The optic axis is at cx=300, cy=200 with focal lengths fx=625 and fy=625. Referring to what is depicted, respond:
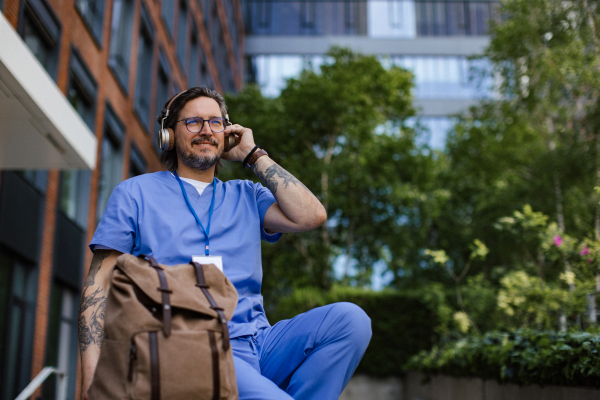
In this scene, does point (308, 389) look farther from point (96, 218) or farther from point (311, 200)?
point (96, 218)

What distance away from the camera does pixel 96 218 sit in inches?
584

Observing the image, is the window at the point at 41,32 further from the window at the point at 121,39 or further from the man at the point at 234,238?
the man at the point at 234,238

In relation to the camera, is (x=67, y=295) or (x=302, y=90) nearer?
(x=67, y=295)

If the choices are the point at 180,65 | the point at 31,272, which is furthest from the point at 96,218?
the point at 180,65

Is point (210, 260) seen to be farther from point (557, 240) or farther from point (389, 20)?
point (389, 20)

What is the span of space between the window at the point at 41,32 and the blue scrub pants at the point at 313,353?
9579mm

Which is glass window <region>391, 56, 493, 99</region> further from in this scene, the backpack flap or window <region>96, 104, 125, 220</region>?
the backpack flap

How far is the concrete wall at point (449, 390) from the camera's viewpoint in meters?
4.73

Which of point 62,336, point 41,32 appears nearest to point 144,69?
point 41,32

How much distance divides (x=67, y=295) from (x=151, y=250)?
39.0 feet

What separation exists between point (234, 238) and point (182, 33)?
23.0m

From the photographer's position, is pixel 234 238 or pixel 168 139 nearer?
pixel 234 238

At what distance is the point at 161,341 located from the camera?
1.80 m

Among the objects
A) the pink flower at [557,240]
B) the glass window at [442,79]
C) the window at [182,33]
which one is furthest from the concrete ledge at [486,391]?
the glass window at [442,79]
